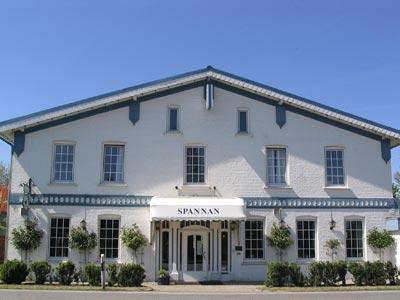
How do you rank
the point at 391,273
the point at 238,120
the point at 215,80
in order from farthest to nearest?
the point at 238,120
the point at 215,80
the point at 391,273

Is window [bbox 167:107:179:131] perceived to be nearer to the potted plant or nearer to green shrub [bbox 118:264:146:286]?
the potted plant

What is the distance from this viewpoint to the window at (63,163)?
2481cm

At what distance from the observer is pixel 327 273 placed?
2172cm

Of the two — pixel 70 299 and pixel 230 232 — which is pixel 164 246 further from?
pixel 70 299

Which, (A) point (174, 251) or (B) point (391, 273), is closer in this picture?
(B) point (391, 273)

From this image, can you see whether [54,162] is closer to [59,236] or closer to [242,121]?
[59,236]

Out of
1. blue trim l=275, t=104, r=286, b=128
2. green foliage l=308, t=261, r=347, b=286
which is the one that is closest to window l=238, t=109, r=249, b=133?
blue trim l=275, t=104, r=286, b=128

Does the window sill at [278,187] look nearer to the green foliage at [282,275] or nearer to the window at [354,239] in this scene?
the window at [354,239]

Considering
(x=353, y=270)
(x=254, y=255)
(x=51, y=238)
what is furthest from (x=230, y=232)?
(x=51, y=238)

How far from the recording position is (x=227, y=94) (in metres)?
26.2

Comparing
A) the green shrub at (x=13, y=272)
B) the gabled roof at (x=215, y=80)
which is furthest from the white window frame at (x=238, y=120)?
the green shrub at (x=13, y=272)

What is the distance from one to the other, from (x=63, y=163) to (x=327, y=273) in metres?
12.6

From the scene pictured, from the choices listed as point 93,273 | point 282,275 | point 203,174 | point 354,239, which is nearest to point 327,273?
point 282,275

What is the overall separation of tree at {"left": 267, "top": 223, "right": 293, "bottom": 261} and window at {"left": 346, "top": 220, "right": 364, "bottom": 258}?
295cm
